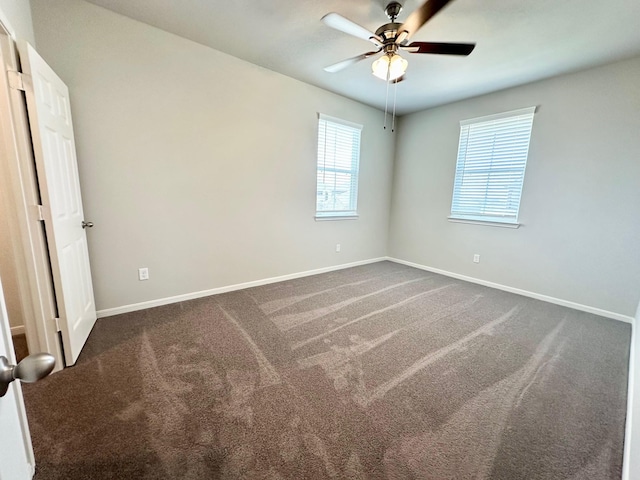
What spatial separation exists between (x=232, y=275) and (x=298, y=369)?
5.80ft

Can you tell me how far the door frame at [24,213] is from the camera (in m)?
1.53

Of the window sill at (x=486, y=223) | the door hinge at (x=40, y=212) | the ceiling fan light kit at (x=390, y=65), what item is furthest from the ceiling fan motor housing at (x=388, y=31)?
the window sill at (x=486, y=223)

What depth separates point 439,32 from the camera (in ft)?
7.61

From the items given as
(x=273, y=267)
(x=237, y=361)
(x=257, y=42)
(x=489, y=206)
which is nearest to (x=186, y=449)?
(x=237, y=361)

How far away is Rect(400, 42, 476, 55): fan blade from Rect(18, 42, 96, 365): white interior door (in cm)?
248

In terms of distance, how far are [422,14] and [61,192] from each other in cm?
270

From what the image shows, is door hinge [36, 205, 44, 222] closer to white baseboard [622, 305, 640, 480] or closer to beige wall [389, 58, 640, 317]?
white baseboard [622, 305, 640, 480]

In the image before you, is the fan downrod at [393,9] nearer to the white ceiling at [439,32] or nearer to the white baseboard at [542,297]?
the white ceiling at [439,32]

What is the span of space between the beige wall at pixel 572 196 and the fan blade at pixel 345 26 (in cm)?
259

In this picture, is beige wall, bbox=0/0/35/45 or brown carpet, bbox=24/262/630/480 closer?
brown carpet, bbox=24/262/630/480

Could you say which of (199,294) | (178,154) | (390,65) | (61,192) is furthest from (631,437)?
(178,154)

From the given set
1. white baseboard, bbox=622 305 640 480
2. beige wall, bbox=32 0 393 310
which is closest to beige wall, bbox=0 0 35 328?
beige wall, bbox=32 0 393 310

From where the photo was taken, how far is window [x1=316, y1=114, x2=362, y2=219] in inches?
155

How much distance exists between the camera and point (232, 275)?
3316 millimetres
